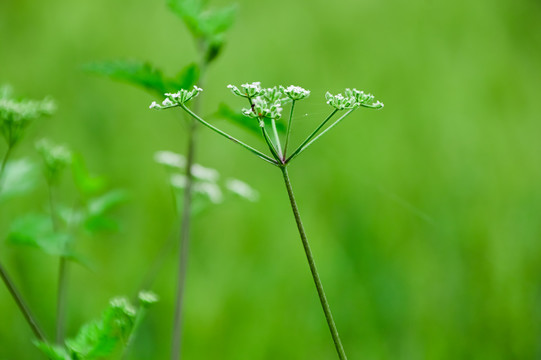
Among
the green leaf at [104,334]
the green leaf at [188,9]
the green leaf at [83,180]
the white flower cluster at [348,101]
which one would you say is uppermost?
the green leaf at [188,9]

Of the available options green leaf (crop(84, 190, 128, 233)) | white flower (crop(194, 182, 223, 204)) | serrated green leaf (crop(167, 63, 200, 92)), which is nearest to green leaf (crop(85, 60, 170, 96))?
serrated green leaf (crop(167, 63, 200, 92))

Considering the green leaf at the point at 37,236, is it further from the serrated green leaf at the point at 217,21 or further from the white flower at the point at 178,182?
the serrated green leaf at the point at 217,21

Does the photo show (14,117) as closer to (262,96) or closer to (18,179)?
(18,179)

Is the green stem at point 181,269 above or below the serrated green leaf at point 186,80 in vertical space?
below

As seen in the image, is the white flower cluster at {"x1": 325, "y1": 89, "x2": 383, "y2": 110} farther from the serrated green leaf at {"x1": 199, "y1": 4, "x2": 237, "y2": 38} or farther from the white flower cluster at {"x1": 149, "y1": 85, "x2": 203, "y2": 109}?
the serrated green leaf at {"x1": 199, "y1": 4, "x2": 237, "y2": 38}

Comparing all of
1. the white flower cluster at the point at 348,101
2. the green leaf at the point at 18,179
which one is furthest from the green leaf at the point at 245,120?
the green leaf at the point at 18,179

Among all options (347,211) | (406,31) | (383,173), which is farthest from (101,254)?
(406,31)
